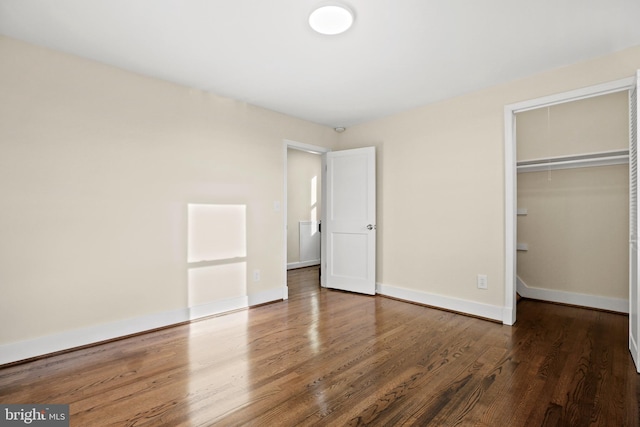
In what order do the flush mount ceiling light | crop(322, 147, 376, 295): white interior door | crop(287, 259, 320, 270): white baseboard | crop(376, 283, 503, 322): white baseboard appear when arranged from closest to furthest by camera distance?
the flush mount ceiling light → crop(376, 283, 503, 322): white baseboard → crop(322, 147, 376, 295): white interior door → crop(287, 259, 320, 270): white baseboard

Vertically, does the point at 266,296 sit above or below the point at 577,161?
below

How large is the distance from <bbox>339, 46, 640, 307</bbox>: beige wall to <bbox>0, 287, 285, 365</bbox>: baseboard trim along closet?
6.78ft

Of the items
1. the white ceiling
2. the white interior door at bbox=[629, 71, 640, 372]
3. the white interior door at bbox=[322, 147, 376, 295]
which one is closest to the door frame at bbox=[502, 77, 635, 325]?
the white ceiling

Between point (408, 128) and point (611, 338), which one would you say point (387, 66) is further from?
point (611, 338)

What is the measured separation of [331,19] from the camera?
6.76ft

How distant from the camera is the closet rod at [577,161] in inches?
131

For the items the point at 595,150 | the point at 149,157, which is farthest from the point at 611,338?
the point at 149,157

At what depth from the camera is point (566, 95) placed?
9.05 ft

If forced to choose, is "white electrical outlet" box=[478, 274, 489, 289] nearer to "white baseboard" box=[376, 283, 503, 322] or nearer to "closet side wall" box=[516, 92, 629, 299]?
"white baseboard" box=[376, 283, 503, 322]

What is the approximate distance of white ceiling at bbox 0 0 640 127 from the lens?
1.98 m

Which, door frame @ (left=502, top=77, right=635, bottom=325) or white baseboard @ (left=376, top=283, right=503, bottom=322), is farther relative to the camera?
white baseboard @ (left=376, top=283, right=503, bottom=322)

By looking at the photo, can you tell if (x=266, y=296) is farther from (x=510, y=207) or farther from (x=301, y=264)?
(x=510, y=207)

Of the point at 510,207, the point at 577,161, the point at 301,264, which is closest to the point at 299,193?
the point at 301,264

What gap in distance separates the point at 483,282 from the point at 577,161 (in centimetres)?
177
